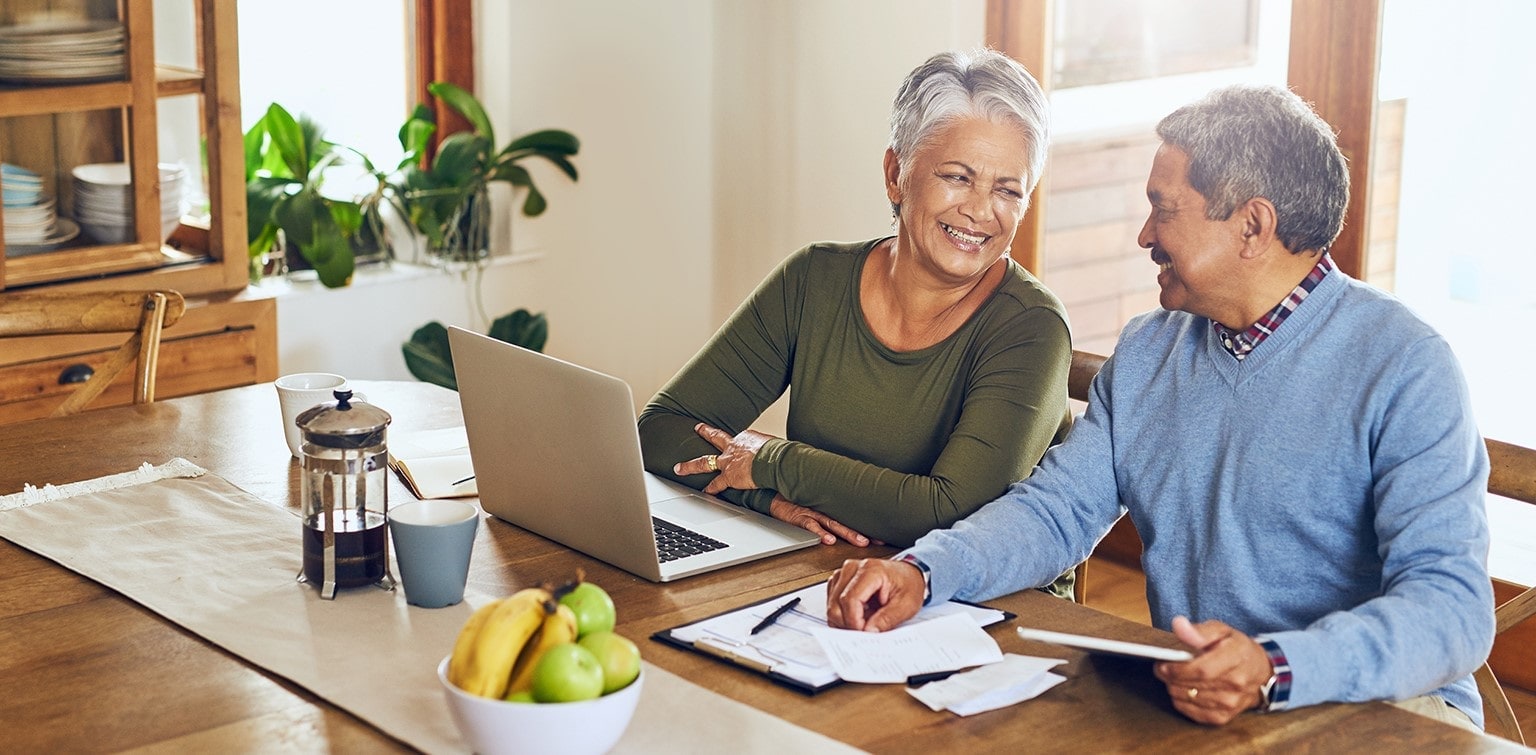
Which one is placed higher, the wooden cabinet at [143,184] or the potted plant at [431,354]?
the wooden cabinet at [143,184]

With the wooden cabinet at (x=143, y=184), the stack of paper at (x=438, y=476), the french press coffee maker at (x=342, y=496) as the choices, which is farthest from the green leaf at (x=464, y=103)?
the french press coffee maker at (x=342, y=496)

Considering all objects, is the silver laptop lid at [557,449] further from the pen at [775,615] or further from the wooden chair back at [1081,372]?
the wooden chair back at [1081,372]

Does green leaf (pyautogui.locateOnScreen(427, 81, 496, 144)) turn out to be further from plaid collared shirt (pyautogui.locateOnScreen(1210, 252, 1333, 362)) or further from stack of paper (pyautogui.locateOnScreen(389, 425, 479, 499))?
plaid collared shirt (pyautogui.locateOnScreen(1210, 252, 1333, 362))

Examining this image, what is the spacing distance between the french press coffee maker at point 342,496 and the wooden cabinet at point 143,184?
1.74 meters

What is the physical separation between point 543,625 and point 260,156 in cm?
294

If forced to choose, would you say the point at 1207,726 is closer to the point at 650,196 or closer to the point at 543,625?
the point at 543,625

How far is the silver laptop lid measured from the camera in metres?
1.60

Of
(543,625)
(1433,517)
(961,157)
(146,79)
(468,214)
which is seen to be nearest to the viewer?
(543,625)

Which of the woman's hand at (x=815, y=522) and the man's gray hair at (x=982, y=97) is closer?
Answer: the woman's hand at (x=815, y=522)

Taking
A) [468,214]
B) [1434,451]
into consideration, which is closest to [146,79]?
[468,214]

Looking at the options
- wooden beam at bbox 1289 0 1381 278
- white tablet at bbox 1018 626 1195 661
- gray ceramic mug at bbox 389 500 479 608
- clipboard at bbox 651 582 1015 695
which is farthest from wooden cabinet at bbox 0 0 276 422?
white tablet at bbox 1018 626 1195 661

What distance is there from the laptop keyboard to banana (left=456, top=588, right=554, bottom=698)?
517 millimetres

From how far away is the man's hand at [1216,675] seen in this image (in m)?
1.31

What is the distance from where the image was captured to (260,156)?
3820 mm
